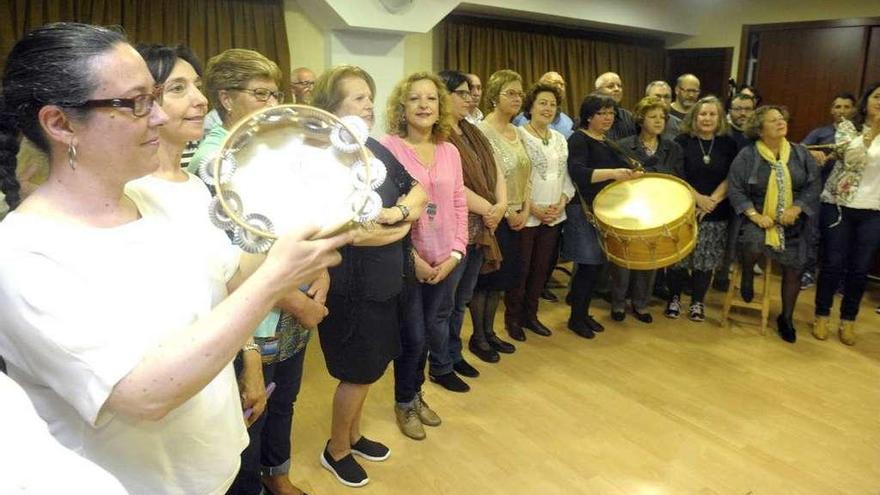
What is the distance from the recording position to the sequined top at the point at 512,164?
9.75 feet

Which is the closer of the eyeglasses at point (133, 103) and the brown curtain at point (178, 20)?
the eyeglasses at point (133, 103)

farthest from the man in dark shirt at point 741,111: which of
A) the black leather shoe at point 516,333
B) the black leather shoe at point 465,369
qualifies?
the black leather shoe at point 465,369

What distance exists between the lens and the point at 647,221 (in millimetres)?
2945

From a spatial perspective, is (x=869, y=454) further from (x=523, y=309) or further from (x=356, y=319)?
(x=356, y=319)

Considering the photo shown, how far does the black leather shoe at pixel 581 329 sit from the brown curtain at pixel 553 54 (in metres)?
2.89

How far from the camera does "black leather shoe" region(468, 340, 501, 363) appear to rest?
10.2 ft

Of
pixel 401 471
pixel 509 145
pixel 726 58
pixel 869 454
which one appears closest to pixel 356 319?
pixel 401 471

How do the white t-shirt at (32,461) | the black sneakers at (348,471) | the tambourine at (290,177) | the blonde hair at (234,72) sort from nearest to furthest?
the white t-shirt at (32,461) → the tambourine at (290,177) → the blonde hair at (234,72) → the black sneakers at (348,471)

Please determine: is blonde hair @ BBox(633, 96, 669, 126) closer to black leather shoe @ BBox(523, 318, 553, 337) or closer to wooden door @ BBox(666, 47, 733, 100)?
black leather shoe @ BBox(523, 318, 553, 337)

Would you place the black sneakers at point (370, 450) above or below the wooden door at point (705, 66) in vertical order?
below

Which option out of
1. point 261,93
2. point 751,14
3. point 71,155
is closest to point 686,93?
point 751,14

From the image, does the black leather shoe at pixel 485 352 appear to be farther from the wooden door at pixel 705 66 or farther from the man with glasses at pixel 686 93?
the wooden door at pixel 705 66

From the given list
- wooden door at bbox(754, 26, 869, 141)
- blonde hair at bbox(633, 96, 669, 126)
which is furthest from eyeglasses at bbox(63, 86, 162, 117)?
wooden door at bbox(754, 26, 869, 141)

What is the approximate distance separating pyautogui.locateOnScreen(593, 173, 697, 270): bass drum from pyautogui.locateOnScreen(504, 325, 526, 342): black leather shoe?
675 mm
